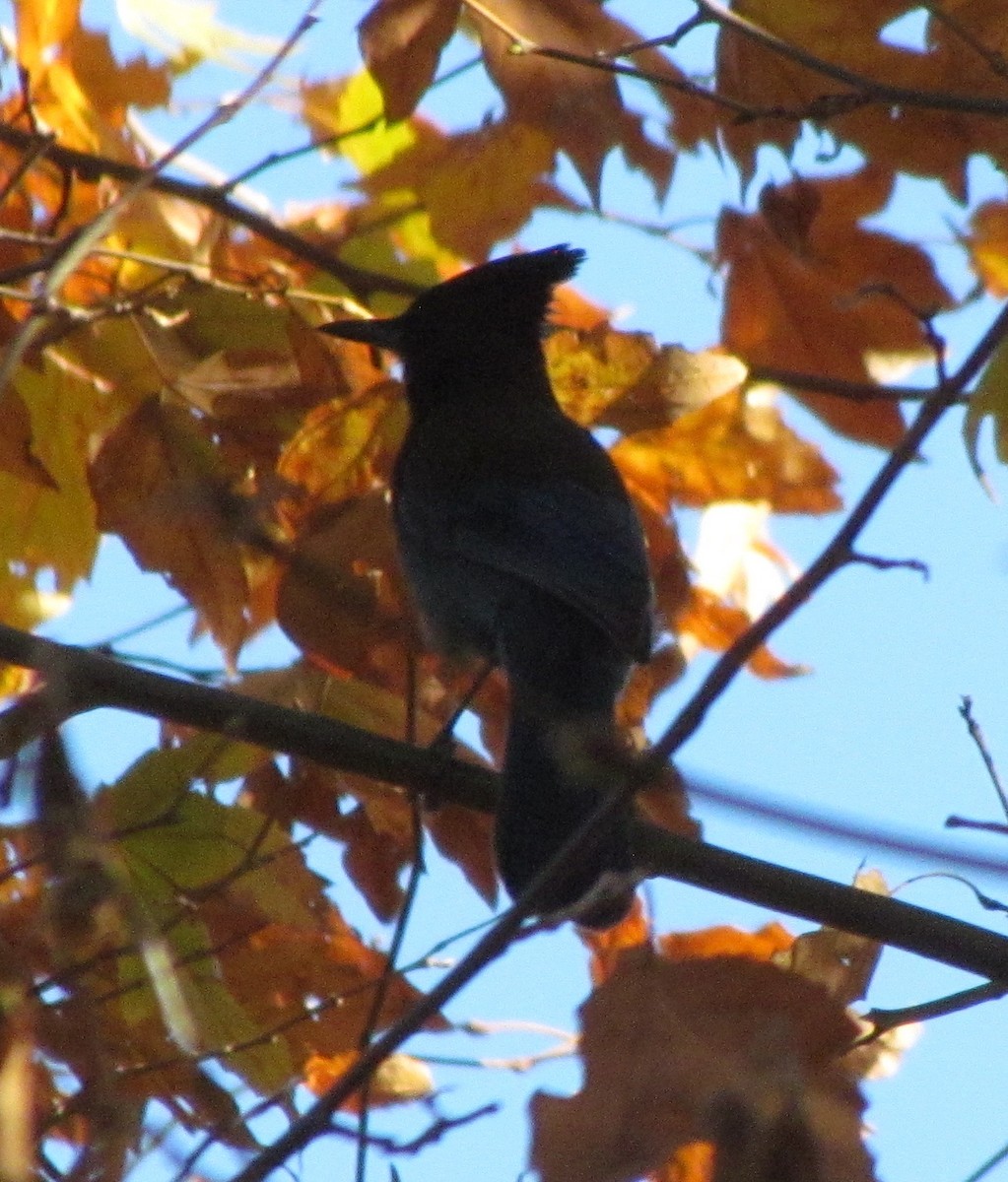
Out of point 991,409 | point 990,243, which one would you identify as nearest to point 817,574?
point 991,409

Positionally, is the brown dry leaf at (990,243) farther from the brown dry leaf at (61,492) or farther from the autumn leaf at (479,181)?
the brown dry leaf at (61,492)

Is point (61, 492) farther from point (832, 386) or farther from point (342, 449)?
point (832, 386)

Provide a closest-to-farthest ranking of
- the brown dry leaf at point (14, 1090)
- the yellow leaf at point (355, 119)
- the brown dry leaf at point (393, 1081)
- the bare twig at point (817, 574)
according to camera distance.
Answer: the brown dry leaf at point (14, 1090) → the bare twig at point (817, 574) → the brown dry leaf at point (393, 1081) → the yellow leaf at point (355, 119)

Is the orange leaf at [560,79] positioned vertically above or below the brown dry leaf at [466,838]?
above

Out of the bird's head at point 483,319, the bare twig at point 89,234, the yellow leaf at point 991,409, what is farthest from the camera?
the bird's head at point 483,319

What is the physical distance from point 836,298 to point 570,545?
684 mm

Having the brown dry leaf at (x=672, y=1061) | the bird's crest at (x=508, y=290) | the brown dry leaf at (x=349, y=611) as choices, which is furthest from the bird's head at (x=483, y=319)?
the brown dry leaf at (x=672, y=1061)

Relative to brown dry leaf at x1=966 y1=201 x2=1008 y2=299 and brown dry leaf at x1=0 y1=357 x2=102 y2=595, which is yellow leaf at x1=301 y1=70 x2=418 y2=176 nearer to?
brown dry leaf at x1=0 y1=357 x2=102 y2=595

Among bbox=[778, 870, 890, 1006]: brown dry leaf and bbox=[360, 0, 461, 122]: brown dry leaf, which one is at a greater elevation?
bbox=[360, 0, 461, 122]: brown dry leaf

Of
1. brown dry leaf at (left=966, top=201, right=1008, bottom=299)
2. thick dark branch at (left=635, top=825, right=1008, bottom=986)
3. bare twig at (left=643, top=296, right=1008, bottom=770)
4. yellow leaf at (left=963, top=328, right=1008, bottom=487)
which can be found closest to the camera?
bare twig at (left=643, top=296, right=1008, bottom=770)

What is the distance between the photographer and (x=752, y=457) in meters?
3.71

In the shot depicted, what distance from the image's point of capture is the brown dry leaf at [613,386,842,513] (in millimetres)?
3688

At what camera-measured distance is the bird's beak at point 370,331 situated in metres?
3.71

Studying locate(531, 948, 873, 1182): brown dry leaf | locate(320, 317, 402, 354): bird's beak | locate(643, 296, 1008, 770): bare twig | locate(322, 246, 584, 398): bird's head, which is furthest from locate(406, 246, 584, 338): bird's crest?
locate(643, 296, 1008, 770): bare twig
